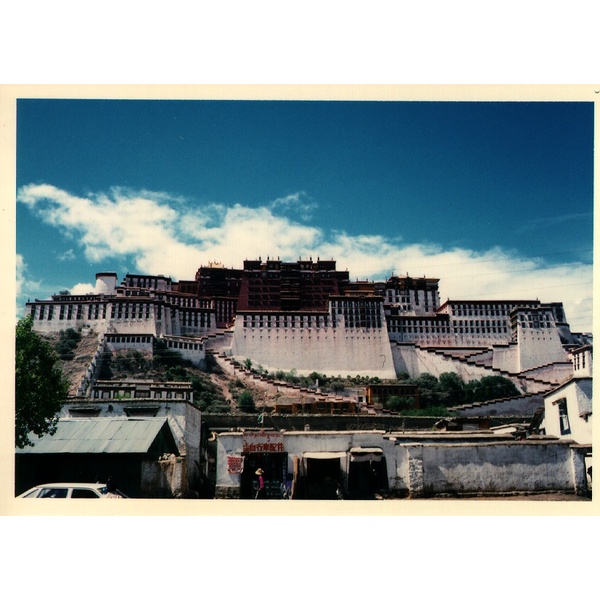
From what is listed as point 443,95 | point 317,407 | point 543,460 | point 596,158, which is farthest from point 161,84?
point 317,407

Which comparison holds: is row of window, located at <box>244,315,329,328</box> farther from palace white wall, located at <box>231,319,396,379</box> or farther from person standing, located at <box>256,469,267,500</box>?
person standing, located at <box>256,469,267,500</box>

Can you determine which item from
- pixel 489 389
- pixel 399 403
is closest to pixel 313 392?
pixel 399 403

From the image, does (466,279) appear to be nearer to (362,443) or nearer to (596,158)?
(596,158)

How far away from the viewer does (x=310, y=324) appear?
30672 millimetres

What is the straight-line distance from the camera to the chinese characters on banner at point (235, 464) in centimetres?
1252

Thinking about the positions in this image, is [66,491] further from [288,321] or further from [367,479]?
[288,321]

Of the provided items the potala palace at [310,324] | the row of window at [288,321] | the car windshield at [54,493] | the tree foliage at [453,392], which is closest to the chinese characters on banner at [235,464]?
the car windshield at [54,493]

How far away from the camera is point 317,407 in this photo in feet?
76.2

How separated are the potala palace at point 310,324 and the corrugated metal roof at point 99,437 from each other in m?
13.5

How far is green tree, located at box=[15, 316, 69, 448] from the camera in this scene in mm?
12328

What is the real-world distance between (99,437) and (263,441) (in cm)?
283

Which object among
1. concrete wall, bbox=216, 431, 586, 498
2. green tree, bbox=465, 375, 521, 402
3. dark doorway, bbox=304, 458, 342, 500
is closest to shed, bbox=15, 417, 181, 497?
concrete wall, bbox=216, 431, 586, 498

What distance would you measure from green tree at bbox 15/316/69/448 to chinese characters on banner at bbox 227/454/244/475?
3182 millimetres

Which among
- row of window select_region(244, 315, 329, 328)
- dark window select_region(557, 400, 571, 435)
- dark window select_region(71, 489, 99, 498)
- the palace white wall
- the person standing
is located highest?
row of window select_region(244, 315, 329, 328)
